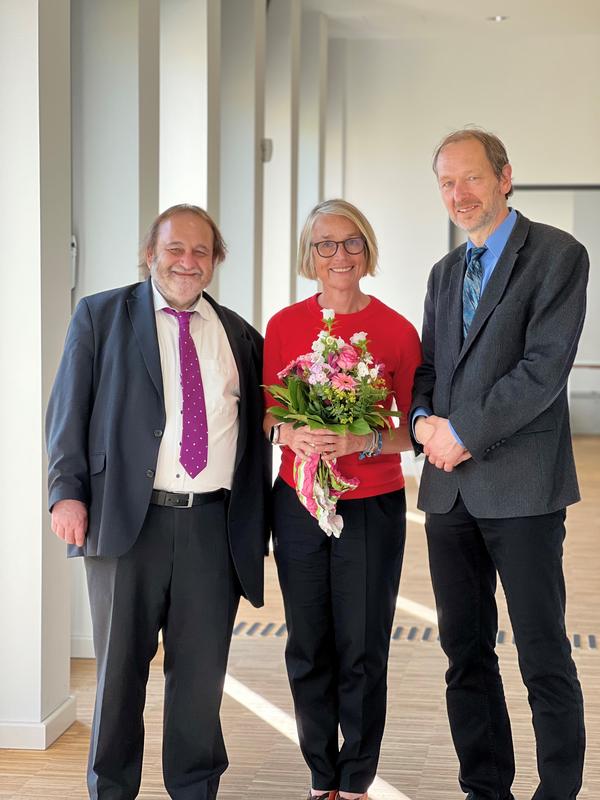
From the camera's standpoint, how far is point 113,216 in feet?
15.3

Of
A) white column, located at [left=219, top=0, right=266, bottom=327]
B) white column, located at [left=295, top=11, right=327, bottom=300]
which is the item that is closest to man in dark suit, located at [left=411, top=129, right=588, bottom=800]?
white column, located at [left=219, top=0, right=266, bottom=327]

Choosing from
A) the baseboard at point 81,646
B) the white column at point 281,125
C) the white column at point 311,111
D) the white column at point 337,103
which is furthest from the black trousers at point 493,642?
the white column at point 337,103

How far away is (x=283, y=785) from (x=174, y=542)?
106cm

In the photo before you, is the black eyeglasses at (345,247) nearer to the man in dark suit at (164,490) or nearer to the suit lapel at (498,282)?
the man in dark suit at (164,490)

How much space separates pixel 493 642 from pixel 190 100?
3413 mm

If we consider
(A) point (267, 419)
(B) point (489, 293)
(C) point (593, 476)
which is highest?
(B) point (489, 293)

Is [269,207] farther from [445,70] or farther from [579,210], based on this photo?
[579,210]

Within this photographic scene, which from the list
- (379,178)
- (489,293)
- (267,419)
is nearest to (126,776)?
(267,419)

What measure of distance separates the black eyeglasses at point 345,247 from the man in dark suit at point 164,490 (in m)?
0.32

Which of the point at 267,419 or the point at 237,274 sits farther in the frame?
the point at 237,274

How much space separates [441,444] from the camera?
2.90m

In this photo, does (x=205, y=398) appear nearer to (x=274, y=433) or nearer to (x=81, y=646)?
(x=274, y=433)

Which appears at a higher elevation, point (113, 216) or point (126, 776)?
point (113, 216)

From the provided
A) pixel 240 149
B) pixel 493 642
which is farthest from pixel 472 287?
pixel 240 149
